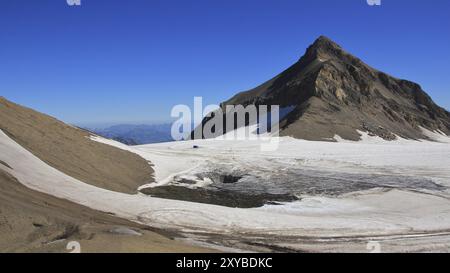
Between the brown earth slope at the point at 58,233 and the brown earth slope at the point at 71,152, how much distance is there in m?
9.44

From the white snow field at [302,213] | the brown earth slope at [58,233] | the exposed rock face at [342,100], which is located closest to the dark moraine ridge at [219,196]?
the white snow field at [302,213]

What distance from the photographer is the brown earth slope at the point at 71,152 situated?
29531 millimetres

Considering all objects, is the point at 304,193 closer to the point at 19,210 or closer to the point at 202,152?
the point at 19,210

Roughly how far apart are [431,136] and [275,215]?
11111cm

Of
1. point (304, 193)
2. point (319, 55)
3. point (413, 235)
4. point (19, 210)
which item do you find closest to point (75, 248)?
point (19, 210)

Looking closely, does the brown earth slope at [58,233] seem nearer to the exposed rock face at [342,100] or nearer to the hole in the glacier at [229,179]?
the hole in the glacier at [229,179]

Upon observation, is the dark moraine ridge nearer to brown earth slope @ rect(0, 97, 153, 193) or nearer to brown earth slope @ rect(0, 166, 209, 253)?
brown earth slope @ rect(0, 97, 153, 193)

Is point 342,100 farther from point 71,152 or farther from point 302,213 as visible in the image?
point 302,213

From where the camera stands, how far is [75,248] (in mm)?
12820

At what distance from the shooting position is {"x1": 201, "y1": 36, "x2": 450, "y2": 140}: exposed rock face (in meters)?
91.6

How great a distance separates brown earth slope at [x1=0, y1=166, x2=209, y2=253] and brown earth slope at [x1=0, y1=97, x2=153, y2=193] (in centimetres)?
944

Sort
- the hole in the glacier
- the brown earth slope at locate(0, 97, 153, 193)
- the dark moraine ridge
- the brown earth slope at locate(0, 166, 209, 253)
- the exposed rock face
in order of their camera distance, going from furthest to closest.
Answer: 1. the exposed rock face
2. the hole in the glacier
3. the dark moraine ridge
4. the brown earth slope at locate(0, 97, 153, 193)
5. the brown earth slope at locate(0, 166, 209, 253)

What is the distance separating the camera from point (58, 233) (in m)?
15.3

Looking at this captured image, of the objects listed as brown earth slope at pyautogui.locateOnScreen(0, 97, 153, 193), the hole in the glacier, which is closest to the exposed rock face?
the hole in the glacier
